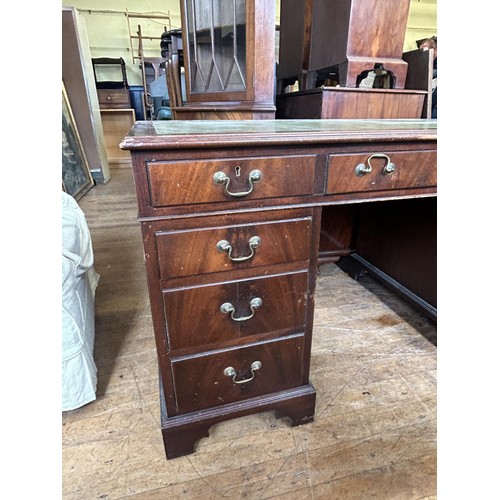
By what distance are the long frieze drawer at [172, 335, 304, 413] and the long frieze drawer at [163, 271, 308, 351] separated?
0.04m

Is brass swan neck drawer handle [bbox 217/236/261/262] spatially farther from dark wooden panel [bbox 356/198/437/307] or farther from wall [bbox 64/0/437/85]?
wall [bbox 64/0/437/85]

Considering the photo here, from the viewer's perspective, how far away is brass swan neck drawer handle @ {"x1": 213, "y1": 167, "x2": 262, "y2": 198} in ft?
1.91

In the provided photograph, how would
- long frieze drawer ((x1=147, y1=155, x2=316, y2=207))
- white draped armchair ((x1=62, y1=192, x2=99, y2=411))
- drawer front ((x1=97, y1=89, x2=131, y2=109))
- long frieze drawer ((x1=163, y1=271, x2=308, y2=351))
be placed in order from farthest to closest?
drawer front ((x1=97, y1=89, x2=131, y2=109)) → white draped armchair ((x1=62, y1=192, x2=99, y2=411)) → long frieze drawer ((x1=163, y1=271, x2=308, y2=351)) → long frieze drawer ((x1=147, y1=155, x2=316, y2=207))

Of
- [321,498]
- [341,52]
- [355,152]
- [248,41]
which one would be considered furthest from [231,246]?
[341,52]

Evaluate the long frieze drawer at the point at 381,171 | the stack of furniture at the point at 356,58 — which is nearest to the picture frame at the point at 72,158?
the stack of furniture at the point at 356,58

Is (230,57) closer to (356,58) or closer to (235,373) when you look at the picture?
(356,58)

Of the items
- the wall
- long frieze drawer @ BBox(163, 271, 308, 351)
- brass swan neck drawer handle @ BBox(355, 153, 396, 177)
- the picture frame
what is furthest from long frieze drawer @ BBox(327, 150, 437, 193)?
the wall

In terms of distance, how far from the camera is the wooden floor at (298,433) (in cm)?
77

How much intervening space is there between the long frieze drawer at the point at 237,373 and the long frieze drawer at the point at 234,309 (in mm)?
44

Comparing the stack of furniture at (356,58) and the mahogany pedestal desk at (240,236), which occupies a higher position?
the stack of furniture at (356,58)

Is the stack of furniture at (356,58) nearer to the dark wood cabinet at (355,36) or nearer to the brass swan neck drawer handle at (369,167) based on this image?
the dark wood cabinet at (355,36)

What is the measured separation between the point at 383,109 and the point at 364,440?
1.15 metres

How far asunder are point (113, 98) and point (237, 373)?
→ 4627mm
